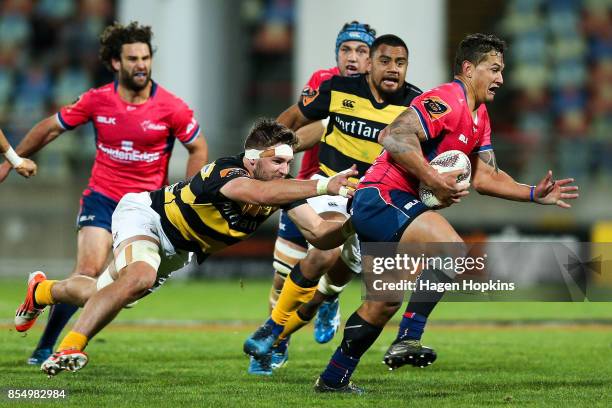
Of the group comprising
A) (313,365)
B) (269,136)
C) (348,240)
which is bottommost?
(313,365)

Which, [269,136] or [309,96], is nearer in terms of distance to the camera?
[269,136]

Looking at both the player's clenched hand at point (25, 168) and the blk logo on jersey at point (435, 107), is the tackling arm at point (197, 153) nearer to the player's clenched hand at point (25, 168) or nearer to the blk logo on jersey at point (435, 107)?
the player's clenched hand at point (25, 168)

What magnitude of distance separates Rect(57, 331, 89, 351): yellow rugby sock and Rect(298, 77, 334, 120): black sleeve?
9.49 feet

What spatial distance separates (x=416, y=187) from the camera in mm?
7438

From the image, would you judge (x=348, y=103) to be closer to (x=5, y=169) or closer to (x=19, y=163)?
(x=19, y=163)

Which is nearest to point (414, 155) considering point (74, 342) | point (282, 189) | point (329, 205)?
point (282, 189)

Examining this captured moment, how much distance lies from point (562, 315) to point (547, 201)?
23.3ft

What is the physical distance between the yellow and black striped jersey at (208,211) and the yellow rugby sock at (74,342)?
110 centimetres

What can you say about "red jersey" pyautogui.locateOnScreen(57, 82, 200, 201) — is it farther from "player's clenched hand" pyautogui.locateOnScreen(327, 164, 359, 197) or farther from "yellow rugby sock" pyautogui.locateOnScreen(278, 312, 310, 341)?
"player's clenched hand" pyautogui.locateOnScreen(327, 164, 359, 197)

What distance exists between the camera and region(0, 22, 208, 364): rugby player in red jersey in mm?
9875

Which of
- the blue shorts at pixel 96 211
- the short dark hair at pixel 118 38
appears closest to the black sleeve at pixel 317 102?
the short dark hair at pixel 118 38

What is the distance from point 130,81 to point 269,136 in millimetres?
2690

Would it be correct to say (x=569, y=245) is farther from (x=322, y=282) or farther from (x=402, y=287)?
(x=322, y=282)

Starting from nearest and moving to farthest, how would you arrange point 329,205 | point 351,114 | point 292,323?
point 292,323 < point 351,114 < point 329,205
